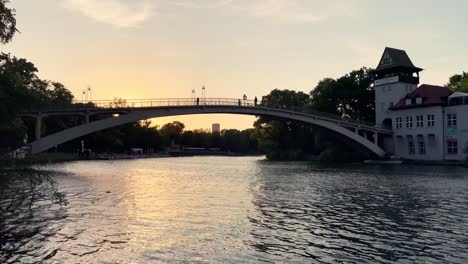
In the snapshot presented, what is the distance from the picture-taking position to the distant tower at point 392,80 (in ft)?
270

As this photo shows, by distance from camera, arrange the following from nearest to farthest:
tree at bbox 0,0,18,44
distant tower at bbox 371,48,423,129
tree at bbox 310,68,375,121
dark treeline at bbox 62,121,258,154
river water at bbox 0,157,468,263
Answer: river water at bbox 0,157,468,263, tree at bbox 0,0,18,44, distant tower at bbox 371,48,423,129, tree at bbox 310,68,375,121, dark treeline at bbox 62,121,258,154

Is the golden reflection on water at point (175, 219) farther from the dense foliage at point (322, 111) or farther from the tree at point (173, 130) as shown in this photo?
the tree at point (173, 130)

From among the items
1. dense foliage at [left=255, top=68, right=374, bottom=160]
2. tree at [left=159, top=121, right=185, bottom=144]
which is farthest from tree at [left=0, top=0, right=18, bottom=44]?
tree at [left=159, top=121, right=185, bottom=144]

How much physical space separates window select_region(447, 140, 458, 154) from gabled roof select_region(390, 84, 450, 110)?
6260 millimetres

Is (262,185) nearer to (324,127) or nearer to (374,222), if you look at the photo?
(374,222)

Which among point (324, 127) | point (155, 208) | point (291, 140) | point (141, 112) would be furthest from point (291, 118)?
point (155, 208)

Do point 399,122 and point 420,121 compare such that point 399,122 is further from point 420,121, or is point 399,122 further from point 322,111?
point 322,111

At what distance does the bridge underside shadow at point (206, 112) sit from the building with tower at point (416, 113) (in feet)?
17.0

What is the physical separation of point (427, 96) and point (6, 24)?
69.9 m

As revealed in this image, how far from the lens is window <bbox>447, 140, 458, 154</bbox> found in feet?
238

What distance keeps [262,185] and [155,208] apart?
14.5 m

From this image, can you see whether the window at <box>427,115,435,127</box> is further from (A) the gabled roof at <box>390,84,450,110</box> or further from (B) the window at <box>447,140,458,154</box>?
(B) the window at <box>447,140,458,154</box>

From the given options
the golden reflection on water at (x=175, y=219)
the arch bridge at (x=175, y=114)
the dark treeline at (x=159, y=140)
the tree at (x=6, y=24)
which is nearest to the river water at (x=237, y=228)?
the golden reflection on water at (x=175, y=219)

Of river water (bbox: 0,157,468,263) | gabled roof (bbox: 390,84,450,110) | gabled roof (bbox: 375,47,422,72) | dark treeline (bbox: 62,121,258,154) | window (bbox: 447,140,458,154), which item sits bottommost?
river water (bbox: 0,157,468,263)
